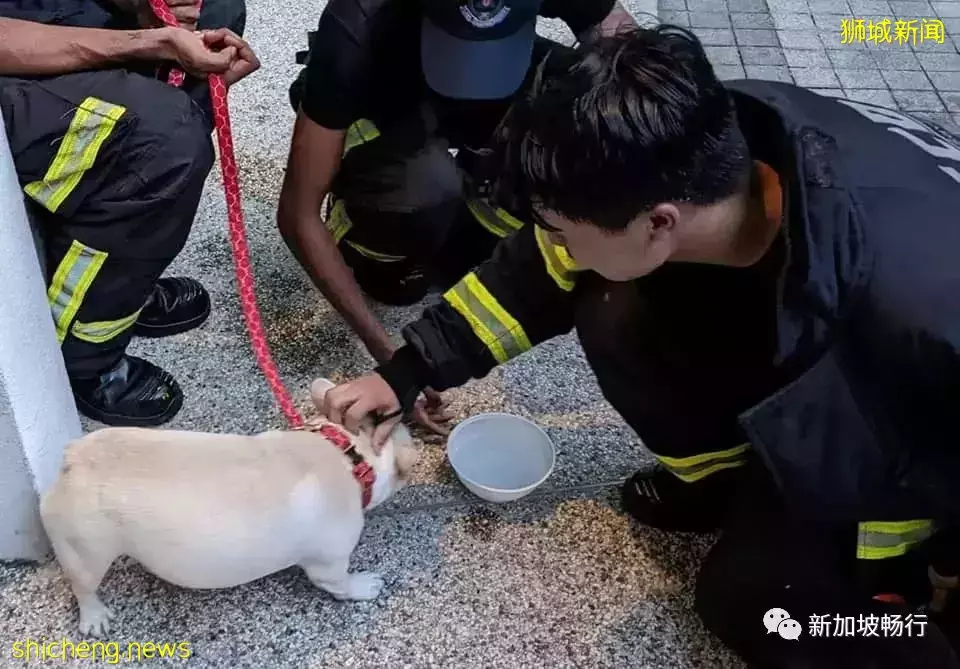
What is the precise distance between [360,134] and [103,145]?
456 mm

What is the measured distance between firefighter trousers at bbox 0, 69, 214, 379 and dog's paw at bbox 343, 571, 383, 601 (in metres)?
0.55

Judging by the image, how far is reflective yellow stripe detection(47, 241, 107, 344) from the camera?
4.59 feet

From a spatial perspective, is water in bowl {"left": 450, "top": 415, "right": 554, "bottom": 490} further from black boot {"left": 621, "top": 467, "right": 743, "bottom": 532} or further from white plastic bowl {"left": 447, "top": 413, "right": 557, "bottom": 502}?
black boot {"left": 621, "top": 467, "right": 743, "bottom": 532}

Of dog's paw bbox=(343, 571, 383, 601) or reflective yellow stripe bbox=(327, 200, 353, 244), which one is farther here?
reflective yellow stripe bbox=(327, 200, 353, 244)

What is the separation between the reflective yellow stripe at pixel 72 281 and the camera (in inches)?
55.1

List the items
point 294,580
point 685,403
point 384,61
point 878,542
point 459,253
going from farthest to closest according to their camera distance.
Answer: point 459,253
point 384,61
point 294,580
point 685,403
point 878,542

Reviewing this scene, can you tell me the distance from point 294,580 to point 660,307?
66 cm

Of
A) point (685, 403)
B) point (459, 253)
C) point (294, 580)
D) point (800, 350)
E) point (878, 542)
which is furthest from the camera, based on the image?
point (459, 253)

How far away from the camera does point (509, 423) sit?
1.59m

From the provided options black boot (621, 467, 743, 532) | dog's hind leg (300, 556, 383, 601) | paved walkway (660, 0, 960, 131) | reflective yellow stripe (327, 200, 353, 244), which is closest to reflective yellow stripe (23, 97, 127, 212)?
reflective yellow stripe (327, 200, 353, 244)

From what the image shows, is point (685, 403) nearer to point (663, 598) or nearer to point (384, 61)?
point (663, 598)

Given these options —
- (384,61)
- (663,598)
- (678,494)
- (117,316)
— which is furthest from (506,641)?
(384,61)

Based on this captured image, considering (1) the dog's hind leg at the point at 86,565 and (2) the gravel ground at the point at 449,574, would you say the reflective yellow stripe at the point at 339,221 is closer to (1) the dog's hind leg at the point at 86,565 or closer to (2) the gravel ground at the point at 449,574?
(2) the gravel ground at the point at 449,574

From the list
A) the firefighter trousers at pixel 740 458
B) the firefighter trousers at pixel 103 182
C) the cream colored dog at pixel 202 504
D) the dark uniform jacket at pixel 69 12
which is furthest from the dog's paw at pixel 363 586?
the dark uniform jacket at pixel 69 12
